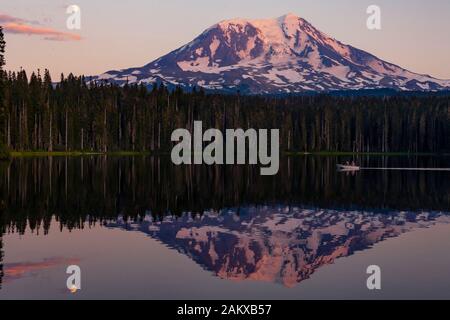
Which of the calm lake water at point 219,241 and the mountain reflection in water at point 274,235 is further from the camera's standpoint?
the mountain reflection in water at point 274,235

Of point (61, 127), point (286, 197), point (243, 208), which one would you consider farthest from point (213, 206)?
point (61, 127)

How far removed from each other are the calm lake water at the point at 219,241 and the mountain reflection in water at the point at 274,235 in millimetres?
64

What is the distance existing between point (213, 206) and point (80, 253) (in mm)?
19925

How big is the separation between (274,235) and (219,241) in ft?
11.5

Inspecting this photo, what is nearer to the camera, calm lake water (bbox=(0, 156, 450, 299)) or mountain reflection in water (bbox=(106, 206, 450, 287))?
calm lake water (bbox=(0, 156, 450, 299))

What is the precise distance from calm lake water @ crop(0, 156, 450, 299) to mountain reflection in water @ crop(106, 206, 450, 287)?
64 mm

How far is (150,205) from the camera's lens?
45.3 m

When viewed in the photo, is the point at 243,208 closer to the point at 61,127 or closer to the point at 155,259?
the point at 155,259

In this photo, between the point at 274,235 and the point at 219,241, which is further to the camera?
the point at 274,235

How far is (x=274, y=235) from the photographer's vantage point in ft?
109

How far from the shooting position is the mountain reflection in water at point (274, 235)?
83.4 ft

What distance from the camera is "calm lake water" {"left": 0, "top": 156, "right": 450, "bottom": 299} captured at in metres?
21.6
